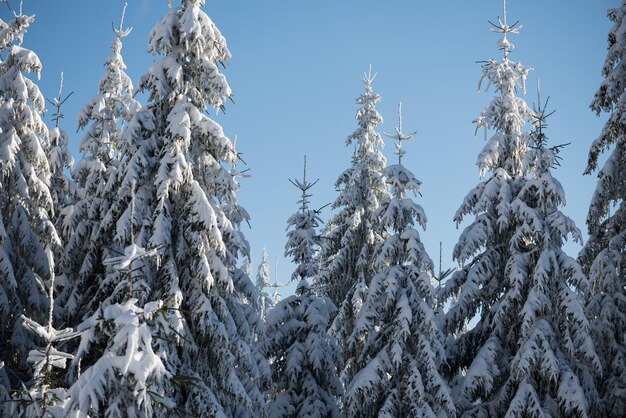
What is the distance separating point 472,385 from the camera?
17469mm

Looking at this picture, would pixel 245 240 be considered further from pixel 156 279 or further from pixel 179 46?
pixel 179 46

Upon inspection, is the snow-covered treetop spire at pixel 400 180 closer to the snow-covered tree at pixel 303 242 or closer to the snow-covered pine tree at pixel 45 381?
the snow-covered tree at pixel 303 242

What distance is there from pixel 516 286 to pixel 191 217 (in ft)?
30.5

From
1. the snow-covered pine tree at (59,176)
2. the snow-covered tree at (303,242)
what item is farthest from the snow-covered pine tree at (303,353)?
the snow-covered pine tree at (59,176)

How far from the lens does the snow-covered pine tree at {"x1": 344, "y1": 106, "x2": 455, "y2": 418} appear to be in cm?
1734

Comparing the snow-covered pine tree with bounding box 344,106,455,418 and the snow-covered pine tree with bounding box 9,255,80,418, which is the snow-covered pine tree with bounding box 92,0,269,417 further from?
the snow-covered pine tree with bounding box 9,255,80,418

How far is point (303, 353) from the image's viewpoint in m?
20.2

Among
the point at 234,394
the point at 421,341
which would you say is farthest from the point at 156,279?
the point at 421,341

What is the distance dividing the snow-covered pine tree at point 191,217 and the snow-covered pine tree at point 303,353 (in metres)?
3.10

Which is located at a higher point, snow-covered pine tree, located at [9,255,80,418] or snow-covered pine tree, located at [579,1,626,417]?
snow-covered pine tree, located at [579,1,626,417]

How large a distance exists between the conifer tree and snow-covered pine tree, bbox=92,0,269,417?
261 inches

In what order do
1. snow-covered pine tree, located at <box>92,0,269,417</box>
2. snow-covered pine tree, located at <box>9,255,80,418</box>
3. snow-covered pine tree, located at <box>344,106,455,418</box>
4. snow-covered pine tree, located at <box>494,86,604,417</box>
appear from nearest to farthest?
snow-covered pine tree, located at <box>9,255,80,418</box>, snow-covered pine tree, located at <box>92,0,269,417</box>, snow-covered pine tree, located at <box>494,86,604,417</box>, snow-covered pine tree, located at <box>344,106,455,418</box>

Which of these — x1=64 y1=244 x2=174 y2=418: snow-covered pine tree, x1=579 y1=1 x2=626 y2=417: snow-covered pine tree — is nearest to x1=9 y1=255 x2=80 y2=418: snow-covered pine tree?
x1=64 y1=244 x2=174 y2=418: snow-covered pine tree

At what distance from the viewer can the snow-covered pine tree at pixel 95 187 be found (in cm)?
1652
